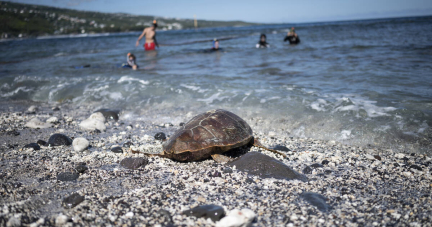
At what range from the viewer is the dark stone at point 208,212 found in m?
2.13

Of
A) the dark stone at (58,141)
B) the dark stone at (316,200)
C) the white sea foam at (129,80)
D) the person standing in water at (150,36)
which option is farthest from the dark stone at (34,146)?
the person standing in water at (150,36)

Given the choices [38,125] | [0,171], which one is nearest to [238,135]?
[0,171]

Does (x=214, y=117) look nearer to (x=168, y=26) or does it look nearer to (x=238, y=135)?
(x=238, y=135)

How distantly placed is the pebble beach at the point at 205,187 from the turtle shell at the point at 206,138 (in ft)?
0.63

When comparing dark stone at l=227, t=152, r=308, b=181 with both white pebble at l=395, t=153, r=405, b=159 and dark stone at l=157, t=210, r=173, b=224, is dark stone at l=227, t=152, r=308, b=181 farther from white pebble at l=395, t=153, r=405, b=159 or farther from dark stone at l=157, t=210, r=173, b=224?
white pebble at l=395, t=153, r=405, b=159

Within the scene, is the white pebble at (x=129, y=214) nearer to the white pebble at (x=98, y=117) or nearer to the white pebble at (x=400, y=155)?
the white pebble at (x=400, y=155)

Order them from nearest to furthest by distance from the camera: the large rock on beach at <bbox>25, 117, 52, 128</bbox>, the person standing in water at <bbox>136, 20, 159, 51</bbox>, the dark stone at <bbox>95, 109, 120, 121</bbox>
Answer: the large rock on beach at <bbox>25, 117, 52, 128</bbox> < the dark stone at <bbox>95, 109, 120, 121</bbox> < the person standing in water at <bbox>136, 20, 159, 51</bbox>

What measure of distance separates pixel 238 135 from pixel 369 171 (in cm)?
163

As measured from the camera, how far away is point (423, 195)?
2.46 meters

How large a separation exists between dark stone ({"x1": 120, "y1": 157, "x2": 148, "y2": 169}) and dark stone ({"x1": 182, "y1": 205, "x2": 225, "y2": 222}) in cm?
127

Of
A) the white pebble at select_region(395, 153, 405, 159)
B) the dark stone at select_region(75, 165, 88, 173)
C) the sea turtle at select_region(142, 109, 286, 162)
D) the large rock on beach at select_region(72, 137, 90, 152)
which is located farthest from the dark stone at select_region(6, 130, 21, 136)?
the white pebble at select_region(395, 153, 405, 159)

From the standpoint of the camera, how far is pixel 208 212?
2.17 metres

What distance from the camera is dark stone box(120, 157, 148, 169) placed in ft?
10.7

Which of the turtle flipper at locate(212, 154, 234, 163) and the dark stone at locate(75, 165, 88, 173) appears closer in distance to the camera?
the dark stone at locate(75, 165, 88, 173)
